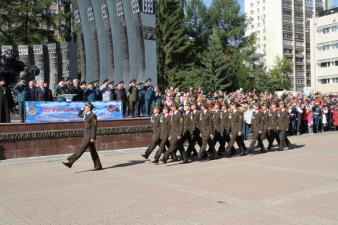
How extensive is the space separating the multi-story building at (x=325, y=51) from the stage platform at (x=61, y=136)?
201ft

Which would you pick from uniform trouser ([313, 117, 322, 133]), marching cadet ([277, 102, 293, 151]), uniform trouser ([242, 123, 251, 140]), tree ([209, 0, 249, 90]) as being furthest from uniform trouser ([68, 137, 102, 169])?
tree ([209, 0, 249, 90])

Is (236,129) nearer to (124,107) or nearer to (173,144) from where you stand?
(173,144)

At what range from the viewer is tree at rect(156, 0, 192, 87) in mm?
50500

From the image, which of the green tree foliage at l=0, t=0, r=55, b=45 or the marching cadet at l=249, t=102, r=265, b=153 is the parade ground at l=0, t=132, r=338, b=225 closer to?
the marching cadet at l=249, t=102, r=265, b=153

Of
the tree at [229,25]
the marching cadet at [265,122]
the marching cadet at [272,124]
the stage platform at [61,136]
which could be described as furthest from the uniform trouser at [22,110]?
the tree at [229,25]

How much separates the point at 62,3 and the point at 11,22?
24.9 feet

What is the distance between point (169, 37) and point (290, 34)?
53891 mm

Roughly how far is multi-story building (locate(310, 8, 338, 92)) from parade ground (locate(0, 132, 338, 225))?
63260mm

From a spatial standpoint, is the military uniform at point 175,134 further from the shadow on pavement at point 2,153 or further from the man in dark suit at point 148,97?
the man in dark suit at point 148,97

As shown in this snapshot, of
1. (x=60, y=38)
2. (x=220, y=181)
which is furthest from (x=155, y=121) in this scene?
(x=60, y=38)

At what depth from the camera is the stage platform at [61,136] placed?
14480 millimetres

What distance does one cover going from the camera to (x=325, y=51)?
74250 millimetres

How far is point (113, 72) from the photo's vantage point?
2819 centimetres

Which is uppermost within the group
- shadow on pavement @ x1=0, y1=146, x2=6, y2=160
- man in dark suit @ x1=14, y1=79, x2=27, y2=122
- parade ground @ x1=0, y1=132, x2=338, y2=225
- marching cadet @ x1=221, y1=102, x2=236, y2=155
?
man in dark suit @ x1=14, y1=79, x2=27, y2=122
